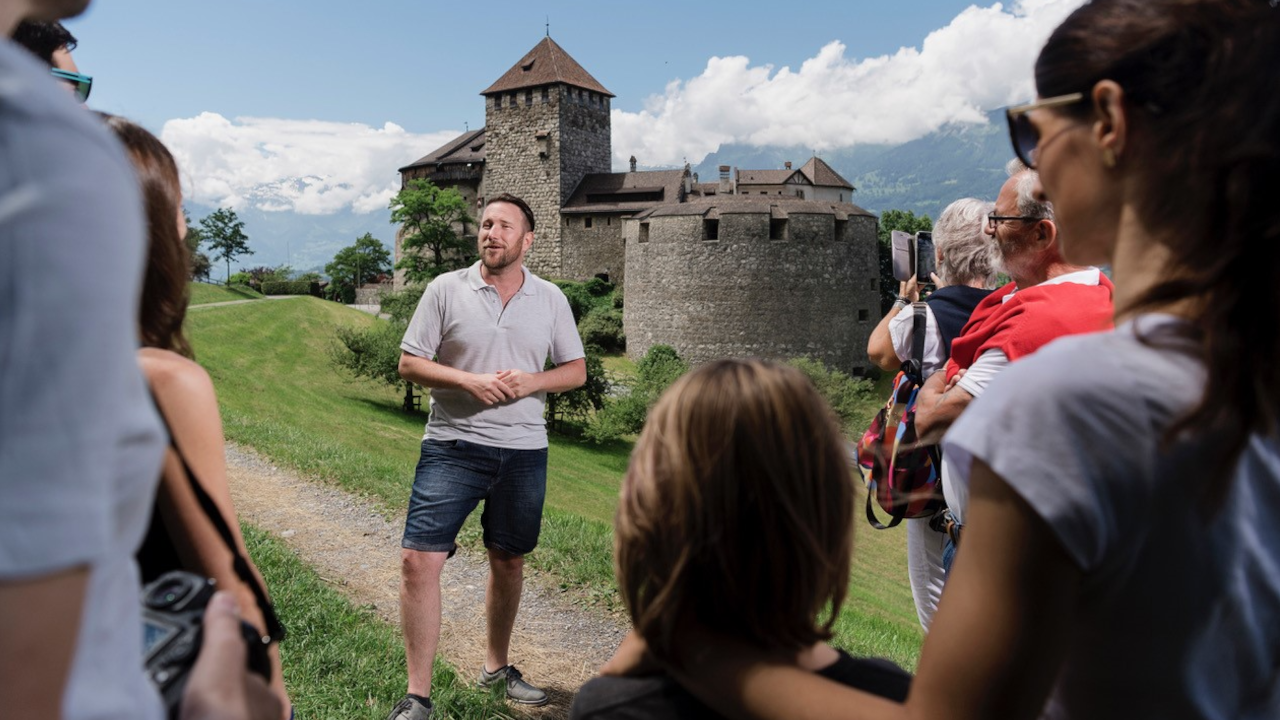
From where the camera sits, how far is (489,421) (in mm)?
3539

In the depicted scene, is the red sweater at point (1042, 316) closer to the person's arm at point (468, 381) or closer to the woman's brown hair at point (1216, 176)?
the woman's brown hair at point (1216, 176)

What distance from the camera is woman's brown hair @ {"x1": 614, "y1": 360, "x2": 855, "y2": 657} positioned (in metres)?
1.22

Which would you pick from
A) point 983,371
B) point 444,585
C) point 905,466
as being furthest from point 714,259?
point 983,371

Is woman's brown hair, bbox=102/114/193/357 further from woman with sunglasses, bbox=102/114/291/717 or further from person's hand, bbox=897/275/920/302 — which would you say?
person's hand, bbox=897/275/920/302

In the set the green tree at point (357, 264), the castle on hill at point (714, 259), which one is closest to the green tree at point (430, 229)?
the castle on hill at point (714, 259)

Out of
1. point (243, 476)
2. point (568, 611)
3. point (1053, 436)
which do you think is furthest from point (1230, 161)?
point (243, 476)

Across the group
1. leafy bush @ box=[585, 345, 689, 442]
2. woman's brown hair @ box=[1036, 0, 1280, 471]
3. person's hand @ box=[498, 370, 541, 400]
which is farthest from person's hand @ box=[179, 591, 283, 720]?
leafy bush @ box=[585, 345, 689, 442]

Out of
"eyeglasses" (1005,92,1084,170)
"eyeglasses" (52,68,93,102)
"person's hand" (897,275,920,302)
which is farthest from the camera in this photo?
"person's hand" (897,275,920,302)

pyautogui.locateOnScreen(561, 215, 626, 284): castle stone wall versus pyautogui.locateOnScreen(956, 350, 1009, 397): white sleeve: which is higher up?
pyautogui.locateOnScreen(561, 215, 626, 284): castle stone wall

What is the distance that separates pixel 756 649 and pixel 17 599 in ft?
2.81

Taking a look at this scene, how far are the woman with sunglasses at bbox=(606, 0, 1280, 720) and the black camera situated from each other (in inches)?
31.6

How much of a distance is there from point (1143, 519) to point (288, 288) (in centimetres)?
5283

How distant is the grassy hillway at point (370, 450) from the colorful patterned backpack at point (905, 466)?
4.93 ft

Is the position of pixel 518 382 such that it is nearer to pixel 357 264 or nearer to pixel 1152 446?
pixel 1152 446
